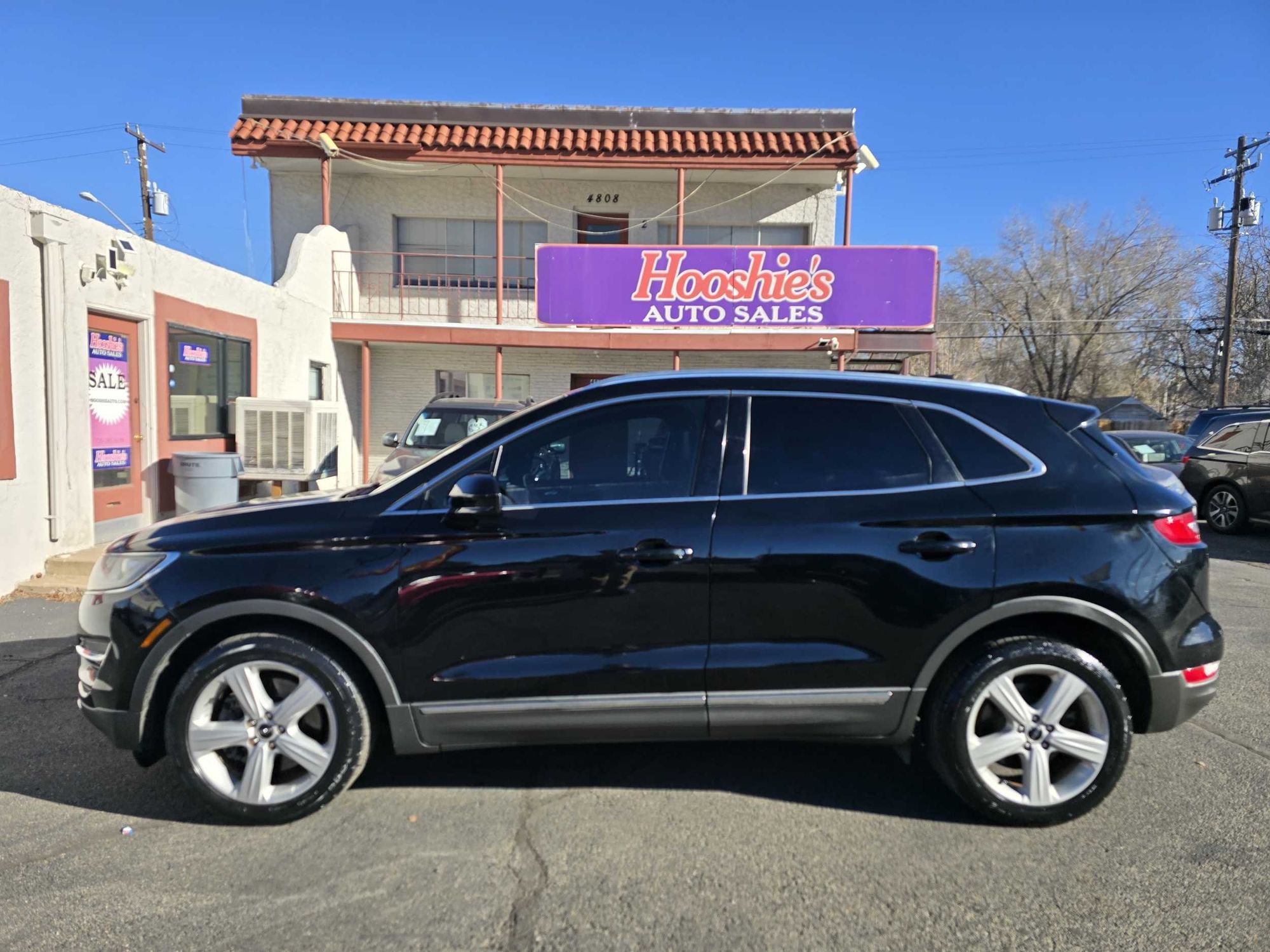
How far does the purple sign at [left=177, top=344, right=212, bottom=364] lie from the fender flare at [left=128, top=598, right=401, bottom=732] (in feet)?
23.5

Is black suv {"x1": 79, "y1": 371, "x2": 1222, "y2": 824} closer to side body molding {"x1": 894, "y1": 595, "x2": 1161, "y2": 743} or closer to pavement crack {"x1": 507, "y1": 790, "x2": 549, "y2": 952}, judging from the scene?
side body molding {"x1": 894, "y1": 595, "x2": 1161, "y2": 743}

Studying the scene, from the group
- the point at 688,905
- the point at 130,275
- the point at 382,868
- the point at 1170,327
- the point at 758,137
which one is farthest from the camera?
the point at 1170,327

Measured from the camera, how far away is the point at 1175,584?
3164mm

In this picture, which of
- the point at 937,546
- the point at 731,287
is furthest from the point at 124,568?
the point at 731,287

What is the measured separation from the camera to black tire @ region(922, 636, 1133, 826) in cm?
312

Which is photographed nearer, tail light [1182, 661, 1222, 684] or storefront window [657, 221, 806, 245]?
tail light [1182, 661, 1222, 684]

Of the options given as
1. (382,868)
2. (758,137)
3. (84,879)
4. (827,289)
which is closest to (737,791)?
(382,868)

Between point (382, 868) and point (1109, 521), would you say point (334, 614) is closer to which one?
point (382, 868)

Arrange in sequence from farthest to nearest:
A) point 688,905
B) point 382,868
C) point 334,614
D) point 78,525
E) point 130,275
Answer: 1. point 130,275
2. point 78,525
3. point 334,614
4. point 382,868
5. point 688,905

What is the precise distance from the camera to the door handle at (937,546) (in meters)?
3.09

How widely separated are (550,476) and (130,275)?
23.1 ft

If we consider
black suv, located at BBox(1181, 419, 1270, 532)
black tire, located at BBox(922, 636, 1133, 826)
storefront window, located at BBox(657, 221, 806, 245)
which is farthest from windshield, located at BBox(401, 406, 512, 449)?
black suv, located at BBox(1181, 419, 1270, 532)

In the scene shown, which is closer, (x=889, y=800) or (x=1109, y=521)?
(x=1109, y=521)

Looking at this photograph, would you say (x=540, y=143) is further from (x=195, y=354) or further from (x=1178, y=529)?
(x=1178, y=529)
